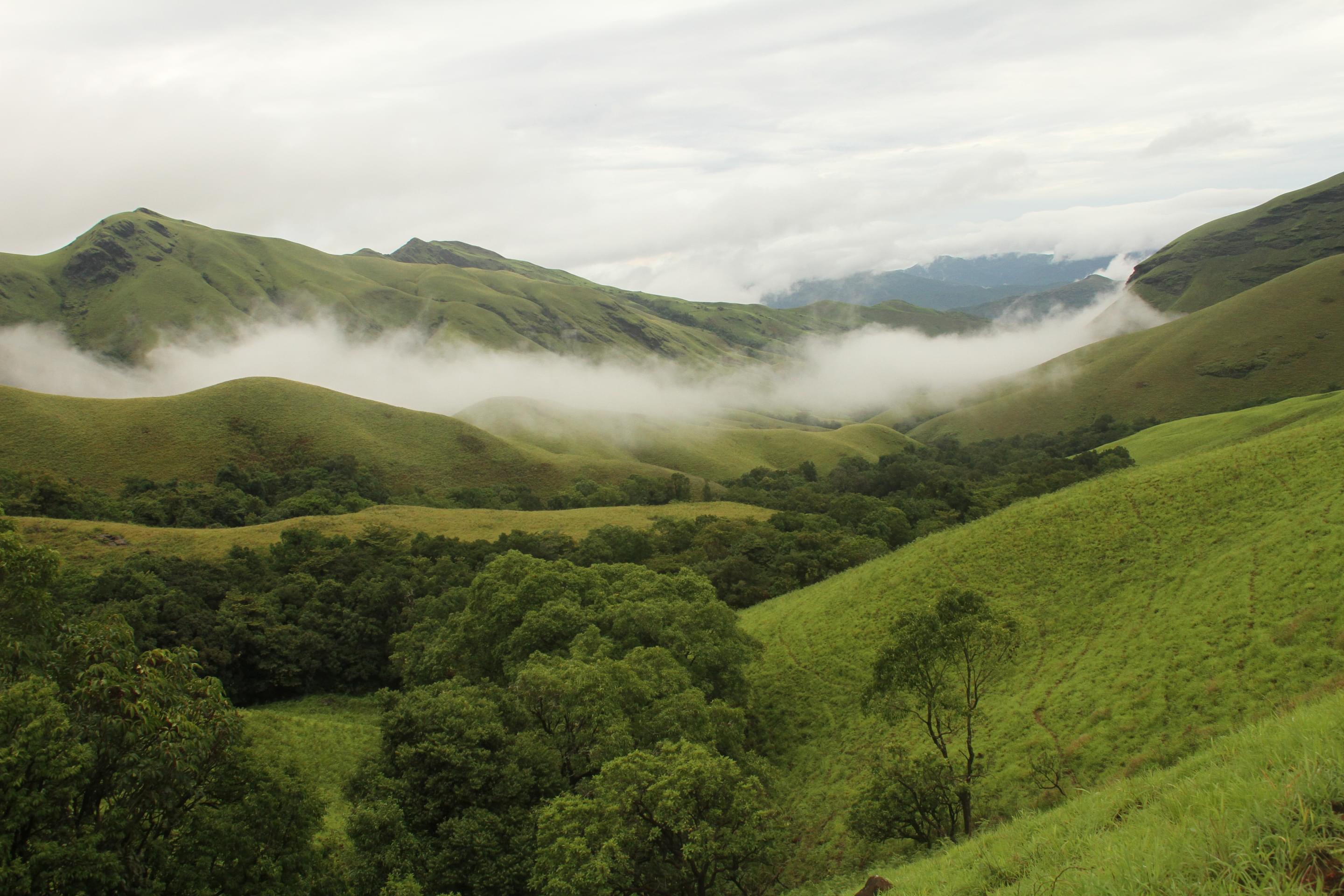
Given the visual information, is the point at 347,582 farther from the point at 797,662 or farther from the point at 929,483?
the point at 929,483

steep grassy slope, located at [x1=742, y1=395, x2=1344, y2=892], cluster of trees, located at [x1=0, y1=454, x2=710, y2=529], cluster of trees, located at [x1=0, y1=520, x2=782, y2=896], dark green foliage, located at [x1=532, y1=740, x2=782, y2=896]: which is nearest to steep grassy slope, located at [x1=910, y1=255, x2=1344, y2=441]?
cluster of trees, located at [x1=0, y1=454, x2=710, y2=529]

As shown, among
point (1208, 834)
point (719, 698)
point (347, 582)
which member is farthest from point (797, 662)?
point (347, 582)

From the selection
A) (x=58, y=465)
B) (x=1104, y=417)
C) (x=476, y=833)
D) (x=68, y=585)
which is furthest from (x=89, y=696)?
(x=1104, y=417)

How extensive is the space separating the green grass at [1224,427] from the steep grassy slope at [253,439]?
325ft

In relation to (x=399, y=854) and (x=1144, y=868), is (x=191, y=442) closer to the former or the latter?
(x=399, y=854)

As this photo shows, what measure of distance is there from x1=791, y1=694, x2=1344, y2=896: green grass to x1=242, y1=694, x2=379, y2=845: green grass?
19171mm

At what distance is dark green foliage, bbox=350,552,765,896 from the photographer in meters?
22.6

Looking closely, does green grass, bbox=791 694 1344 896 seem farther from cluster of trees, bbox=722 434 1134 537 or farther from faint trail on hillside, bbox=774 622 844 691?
cluster of trees, bbox=722 434 1134 537

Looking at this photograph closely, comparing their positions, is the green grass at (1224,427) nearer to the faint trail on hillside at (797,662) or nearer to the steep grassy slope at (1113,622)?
the steep grassy slope at (1113,622)

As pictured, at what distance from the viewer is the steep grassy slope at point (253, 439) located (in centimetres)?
13762

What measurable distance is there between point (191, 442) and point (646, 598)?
146376 mm

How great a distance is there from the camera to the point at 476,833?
23016mm

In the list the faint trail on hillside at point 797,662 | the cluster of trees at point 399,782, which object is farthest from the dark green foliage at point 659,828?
the faint trail on hillside at point 797,662

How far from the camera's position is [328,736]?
4525 centimetres
